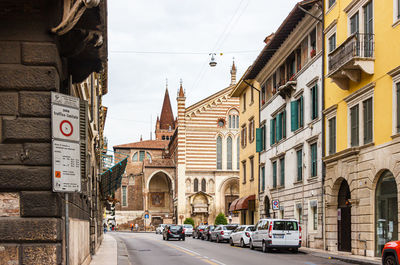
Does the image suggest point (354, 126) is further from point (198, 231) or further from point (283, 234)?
point (198, 231)

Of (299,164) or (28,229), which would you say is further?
(299,164)

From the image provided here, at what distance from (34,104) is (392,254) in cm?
1017

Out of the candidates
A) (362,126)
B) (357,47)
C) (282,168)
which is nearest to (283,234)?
(362,126)

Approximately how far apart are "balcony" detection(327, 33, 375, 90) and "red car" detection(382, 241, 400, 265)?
10.5 metres

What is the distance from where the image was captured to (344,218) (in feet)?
89.5

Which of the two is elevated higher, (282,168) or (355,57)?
(355,57)

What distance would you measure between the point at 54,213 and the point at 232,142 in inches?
2663

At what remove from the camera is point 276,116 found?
3856 centimetres

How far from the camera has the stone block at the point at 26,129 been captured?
845 cm

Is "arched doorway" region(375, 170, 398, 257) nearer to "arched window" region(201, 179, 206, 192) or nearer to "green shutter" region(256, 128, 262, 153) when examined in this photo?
"green shutter" region(256, 128, 262, 153)

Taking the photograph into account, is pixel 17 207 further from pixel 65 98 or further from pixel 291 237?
pixel 291 237

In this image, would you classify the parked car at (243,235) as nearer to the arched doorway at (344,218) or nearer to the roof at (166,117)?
the arched doorway at (344,218)

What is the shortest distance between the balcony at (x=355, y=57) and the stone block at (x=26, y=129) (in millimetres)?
17535

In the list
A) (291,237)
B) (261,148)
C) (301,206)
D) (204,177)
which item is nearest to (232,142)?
(204,177)
